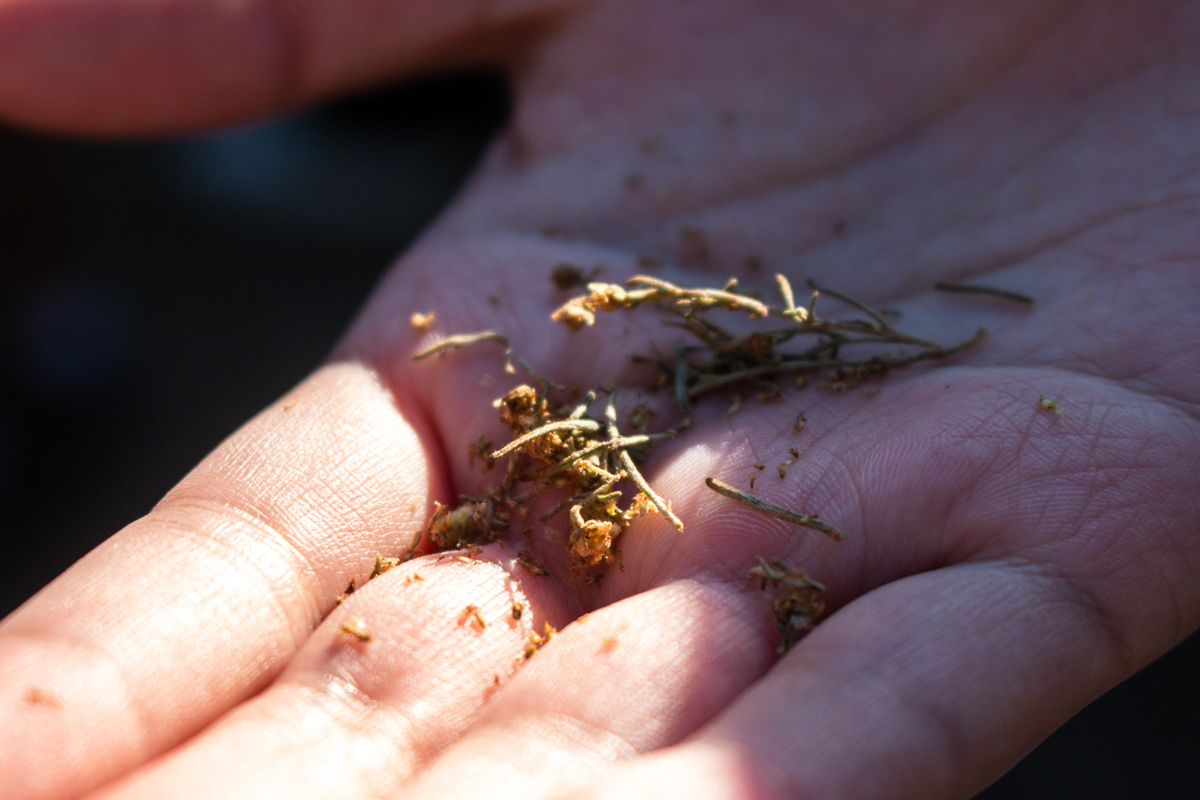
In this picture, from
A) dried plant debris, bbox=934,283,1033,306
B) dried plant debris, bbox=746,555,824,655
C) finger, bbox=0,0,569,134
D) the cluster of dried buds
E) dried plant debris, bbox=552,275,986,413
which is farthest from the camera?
finger, bbox=0,0,569,134

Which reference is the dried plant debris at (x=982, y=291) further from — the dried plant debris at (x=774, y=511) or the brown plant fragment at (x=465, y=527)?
the brown plant fragment at (x=465, y=527)

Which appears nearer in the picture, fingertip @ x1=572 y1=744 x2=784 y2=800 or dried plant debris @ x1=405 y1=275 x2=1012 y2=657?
fingertip @ x1=572 y1=744 x2=784 y2=800

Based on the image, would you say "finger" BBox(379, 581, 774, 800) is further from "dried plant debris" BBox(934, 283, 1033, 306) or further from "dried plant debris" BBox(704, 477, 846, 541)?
"dried plant debris" BBox(934, 283, 1033, 306)

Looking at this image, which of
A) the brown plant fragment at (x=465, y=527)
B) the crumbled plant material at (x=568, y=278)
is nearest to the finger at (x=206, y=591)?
the brown plant fragment at (x=465, y=527)

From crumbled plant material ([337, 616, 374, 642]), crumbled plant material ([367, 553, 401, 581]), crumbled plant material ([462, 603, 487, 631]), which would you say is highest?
crumbled plant material ([367, 553, 401, 581])

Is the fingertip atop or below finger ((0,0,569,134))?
below

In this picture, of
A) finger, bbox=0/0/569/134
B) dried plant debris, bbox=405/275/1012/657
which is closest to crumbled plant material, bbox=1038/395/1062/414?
dried plant debris, bbox=405/275/1012/657

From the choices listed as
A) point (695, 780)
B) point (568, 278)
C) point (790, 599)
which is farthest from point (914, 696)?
point (568, 278)

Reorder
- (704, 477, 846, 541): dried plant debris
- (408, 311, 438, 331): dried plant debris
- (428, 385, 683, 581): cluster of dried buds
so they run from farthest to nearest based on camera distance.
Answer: (408, 311, 438, 331): dried plant debris → (428, 385, 683, 581): cluster of dried buds → (704, 477, 846, 541): dried plant debris
